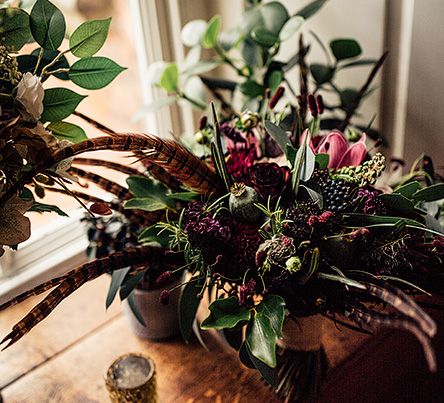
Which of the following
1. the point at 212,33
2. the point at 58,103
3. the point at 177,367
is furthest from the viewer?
the point at 212,33

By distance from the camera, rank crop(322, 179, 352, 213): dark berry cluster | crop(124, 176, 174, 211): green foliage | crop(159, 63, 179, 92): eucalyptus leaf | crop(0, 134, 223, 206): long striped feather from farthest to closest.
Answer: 1. crop(159, 63, 179, 92): eucalyptus leaf
2. crop(124, 176, 174, 211): green foliage
3. crop(322, 179, 352, 213): dark berry cluster
4. crop(0, 134, 223, 206): long striped feather

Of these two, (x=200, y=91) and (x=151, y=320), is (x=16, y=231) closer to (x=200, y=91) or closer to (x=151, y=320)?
(x=151, y=320)

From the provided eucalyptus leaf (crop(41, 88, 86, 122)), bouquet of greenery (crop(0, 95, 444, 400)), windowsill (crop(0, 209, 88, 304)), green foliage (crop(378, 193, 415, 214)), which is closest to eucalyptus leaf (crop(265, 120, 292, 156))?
bouquet of greenery (crop(0, 95, 444, 400))

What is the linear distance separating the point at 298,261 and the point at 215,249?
108 millimetres

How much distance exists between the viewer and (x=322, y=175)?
79 centimetres

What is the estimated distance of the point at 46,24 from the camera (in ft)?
2.48

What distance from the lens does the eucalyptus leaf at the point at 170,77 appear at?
1.10 meters

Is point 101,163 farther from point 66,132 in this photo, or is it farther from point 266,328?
point 266,328

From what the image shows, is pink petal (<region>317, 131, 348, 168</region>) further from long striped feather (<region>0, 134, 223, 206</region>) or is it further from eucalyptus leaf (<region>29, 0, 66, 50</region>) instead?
eucalyptus leaf (<region>29, 0, 66, 50</region>)

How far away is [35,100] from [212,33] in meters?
0.50

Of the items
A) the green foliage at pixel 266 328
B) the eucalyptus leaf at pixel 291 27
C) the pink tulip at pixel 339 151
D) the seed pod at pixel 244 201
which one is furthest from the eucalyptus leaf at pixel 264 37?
the green foliage at pixel 266 328

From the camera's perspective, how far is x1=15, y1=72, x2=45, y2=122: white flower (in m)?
0.69

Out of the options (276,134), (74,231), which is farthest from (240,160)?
(74,231)

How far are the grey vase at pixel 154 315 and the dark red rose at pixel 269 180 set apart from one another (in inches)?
11.4
